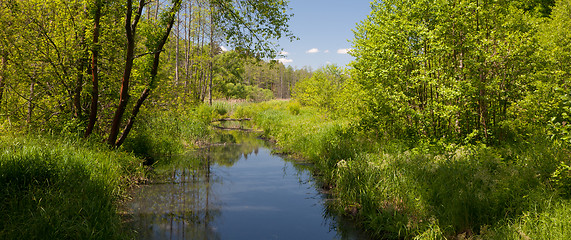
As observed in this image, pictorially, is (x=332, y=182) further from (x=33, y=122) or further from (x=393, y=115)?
(x=33, y=122)

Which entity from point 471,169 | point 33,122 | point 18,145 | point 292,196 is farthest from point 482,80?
point 33,122

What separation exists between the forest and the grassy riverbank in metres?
0.03

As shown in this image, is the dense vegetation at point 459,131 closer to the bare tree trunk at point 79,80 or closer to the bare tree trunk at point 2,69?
the bare tree trunk at point 79,80

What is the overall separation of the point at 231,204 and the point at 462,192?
605cm

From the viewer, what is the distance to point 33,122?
30.1 ft

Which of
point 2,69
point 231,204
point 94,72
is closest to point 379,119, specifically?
point 231,204

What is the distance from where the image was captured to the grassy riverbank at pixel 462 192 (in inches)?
210

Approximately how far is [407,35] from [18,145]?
10454mm

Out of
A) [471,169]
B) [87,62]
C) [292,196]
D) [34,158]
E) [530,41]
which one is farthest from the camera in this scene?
[292,196]

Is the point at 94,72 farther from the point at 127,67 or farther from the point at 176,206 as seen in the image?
the point at 176,206

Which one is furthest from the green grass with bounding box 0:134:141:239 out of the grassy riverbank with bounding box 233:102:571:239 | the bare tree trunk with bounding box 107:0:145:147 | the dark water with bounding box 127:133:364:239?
the grassy riverbank with bounding box 233:102:571:239

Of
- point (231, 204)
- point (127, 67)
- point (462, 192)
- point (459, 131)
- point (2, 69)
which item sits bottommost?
point (231, 204)

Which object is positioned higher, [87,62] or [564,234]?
[87,62]

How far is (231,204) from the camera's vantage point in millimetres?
9555
